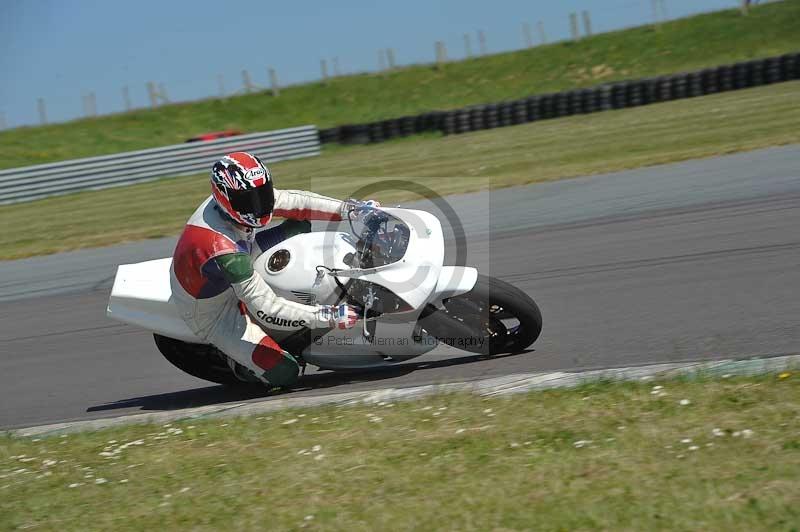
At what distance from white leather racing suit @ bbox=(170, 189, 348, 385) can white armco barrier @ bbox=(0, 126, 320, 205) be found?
63.1ft

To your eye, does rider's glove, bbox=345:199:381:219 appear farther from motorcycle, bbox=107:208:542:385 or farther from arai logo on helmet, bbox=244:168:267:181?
arai logo on helmet, bbox=244:168:267:181

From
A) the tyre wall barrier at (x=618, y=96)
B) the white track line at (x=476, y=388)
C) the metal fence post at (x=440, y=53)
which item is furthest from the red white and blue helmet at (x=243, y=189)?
the metal fence post at (x=440, y=53)

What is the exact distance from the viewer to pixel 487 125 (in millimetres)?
26344

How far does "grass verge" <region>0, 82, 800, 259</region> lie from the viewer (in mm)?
14594

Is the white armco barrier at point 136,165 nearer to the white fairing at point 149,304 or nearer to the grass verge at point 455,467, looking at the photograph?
the white fairing at point 149,304

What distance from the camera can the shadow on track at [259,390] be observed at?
20.4ft

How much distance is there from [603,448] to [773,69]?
22.3 meters

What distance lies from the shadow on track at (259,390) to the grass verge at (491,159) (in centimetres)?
458

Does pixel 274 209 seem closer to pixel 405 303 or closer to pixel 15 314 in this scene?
pixel 405 303

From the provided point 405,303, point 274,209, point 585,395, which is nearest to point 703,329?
point 585,395

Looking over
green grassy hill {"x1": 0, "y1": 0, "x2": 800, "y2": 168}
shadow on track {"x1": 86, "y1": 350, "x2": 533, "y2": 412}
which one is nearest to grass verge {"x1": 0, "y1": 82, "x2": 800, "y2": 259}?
shadow on track {"x1": 86, "y1": 350, "x2": 533, "y2": 412}

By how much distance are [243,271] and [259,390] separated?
1306 millimetres

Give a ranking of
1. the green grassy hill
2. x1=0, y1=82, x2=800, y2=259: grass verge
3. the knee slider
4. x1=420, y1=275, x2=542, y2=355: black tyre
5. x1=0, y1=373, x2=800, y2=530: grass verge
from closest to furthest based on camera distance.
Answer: x1=0, y1=373, x2=800, y2=530: grass verge, x1=420, y1=275, x2=542, y2=355: black tyre, the knee slider, x1=0, y1=82, x2=800, y2=259: grass verge, the green grassy hill

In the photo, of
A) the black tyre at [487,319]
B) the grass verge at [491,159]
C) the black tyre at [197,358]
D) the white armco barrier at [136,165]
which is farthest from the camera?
the white armco barrier at [136,165]
